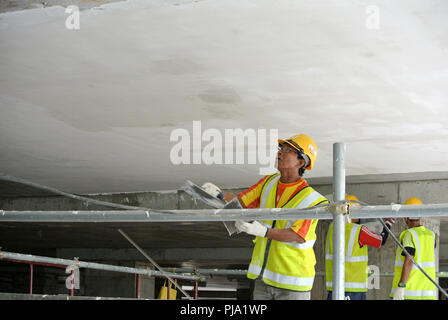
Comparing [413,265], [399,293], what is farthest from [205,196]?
[413,265]

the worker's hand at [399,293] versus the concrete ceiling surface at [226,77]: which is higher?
the concrete ceiling surface at [226,77]

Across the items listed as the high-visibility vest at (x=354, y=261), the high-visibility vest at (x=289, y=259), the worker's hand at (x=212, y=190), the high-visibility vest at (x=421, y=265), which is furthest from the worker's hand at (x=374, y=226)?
the worker's hand at (x=212, y=190)

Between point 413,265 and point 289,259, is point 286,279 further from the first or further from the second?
point 413,265

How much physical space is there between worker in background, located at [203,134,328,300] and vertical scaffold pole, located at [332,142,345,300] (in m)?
0.65

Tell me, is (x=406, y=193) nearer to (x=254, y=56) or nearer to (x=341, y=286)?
(x=254, y=56)

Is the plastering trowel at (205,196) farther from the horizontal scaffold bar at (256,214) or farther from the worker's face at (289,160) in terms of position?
the worker's face at (289,160)

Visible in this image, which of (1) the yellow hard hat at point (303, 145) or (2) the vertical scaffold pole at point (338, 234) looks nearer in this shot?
(2) the vertical scaffold pole at point (338, 234)

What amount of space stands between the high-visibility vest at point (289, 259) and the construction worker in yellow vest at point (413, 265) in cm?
354

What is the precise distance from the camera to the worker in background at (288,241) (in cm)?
438

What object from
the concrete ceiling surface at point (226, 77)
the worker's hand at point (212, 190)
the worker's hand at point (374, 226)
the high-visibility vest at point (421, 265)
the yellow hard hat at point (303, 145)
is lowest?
the high-visibility vest at point (421, 265)

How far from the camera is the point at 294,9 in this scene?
446cm

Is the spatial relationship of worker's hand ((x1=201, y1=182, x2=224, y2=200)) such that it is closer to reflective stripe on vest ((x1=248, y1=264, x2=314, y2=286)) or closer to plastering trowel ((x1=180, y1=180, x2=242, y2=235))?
plastering trowel ((x1=180, y1=180, x2=242, y2=235))

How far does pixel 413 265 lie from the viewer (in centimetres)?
795

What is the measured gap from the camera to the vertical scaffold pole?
11.9 feet
